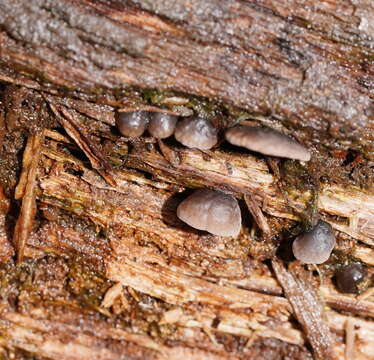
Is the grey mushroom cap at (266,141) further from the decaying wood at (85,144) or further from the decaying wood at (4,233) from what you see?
the decaying wood at (4,233)

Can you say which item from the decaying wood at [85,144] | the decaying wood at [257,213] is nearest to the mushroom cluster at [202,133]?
the decaying wood at [85,144]

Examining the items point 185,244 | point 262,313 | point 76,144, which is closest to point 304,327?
point 262,313

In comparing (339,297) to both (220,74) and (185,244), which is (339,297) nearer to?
(185,244)

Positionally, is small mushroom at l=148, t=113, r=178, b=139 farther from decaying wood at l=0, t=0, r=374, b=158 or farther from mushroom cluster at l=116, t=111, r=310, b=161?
decaying wood at l=0, t=0, r=374, b=158

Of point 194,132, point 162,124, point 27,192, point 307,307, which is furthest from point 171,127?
point 307,307

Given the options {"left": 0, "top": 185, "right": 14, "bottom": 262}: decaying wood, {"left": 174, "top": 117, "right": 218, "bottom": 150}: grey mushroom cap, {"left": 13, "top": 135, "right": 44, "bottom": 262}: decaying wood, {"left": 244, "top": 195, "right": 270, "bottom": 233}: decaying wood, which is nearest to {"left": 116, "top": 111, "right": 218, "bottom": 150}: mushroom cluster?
{"left": 174, "top": 117, "right": 218, "bottom": 150}: grey mushroom cap

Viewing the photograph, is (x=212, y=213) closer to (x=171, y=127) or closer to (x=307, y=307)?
(x=171, y=127)
